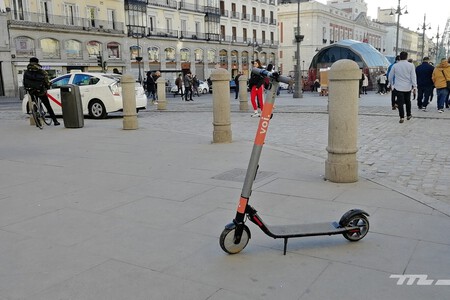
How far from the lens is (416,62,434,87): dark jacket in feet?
49.3

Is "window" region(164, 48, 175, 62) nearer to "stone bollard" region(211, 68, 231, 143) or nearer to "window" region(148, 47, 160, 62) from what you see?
"window" region(148, 47, 160, 62)

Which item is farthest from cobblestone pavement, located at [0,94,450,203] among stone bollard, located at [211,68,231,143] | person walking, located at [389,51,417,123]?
stone bollard, located at [211,68,231,143]

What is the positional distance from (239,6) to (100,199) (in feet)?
212

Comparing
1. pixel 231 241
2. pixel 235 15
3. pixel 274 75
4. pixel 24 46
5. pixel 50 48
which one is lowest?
pixel 231 241

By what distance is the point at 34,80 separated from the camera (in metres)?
12.0

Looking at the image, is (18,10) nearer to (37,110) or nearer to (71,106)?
(37,110)

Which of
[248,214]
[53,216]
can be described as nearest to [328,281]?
[248,214]

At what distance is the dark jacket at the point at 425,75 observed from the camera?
15031mm

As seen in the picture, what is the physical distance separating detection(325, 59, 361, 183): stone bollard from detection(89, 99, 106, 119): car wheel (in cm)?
1102

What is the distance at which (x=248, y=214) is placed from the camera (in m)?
3.34

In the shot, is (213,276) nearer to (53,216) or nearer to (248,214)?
(248,214)

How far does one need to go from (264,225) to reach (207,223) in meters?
0.87

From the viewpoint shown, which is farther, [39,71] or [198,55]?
[198,55]

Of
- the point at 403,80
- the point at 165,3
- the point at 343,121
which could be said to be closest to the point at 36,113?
the point at 343,121
